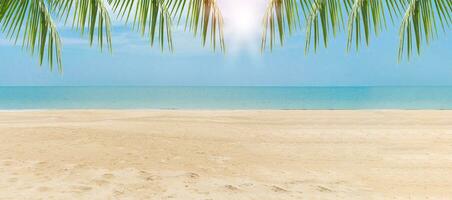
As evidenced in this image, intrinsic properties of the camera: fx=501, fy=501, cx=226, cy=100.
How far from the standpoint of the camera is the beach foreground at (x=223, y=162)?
689 cm

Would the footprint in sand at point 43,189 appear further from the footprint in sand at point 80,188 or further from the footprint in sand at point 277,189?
the footprint in sand at point 277,189

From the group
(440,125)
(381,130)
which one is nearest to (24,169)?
(381,130)

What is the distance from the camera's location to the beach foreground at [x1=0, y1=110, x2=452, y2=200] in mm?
6891

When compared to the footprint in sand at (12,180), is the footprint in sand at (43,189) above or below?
above

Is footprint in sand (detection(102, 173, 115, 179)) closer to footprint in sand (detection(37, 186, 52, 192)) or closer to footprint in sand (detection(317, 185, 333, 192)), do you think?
footprint in sand (detection(37, 186, 52, 192))

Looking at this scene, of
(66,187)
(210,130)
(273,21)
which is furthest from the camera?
(210,130)

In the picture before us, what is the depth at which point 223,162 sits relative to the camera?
884 cm

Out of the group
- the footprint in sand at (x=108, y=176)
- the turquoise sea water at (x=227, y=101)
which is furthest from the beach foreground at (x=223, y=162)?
the turquoise sea water at (x=227, y=101)

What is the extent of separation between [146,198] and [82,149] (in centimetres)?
366

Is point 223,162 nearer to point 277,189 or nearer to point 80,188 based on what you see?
point 277,189

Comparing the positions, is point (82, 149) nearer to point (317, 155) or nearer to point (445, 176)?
point (317, 155)

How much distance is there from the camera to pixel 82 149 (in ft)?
31.6

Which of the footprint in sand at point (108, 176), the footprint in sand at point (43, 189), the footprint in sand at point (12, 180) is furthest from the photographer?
the footprint in sand at point (108, 176)

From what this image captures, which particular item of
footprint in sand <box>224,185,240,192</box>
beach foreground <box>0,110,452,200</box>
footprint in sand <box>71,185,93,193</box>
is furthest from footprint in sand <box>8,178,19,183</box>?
footprint in sand <box>224,185,240,192</box>
